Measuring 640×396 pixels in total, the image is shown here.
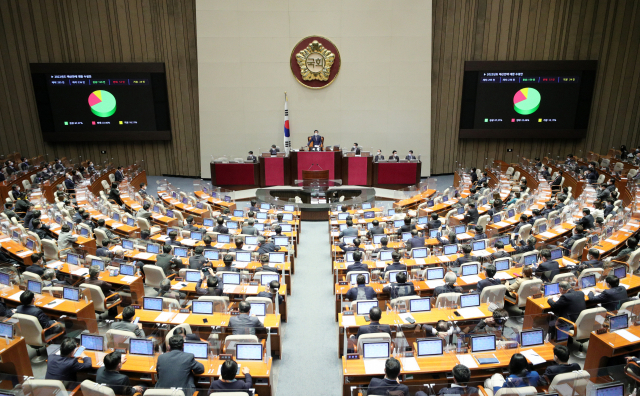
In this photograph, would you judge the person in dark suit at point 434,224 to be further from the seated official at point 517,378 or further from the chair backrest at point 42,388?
the chair backrest at point 42,388

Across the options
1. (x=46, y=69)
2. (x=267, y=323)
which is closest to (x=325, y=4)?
(x=46, y=69)

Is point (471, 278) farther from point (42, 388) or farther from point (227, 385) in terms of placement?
point (42, 388)

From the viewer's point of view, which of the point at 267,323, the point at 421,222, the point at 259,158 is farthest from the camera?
the point at 259,158

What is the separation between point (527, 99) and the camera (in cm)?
2003

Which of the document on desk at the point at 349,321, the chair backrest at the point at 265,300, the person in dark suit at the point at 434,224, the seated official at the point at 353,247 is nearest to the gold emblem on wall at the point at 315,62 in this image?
the person in dark suit at the point at 434,224

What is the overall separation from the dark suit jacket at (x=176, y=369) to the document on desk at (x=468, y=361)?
11.0ft

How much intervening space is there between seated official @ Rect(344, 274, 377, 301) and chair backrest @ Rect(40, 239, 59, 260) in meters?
6.68

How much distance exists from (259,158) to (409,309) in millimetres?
13013

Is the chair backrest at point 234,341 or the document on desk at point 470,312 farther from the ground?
the chair backrest at point 234,341

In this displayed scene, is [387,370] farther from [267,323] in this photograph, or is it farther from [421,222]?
[421,222]

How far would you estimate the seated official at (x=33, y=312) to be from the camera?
661 centimetres

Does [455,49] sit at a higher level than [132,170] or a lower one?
higher

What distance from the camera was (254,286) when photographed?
7941mm

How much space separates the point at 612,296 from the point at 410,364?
3.72 m
